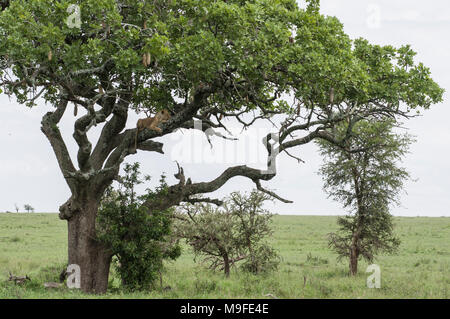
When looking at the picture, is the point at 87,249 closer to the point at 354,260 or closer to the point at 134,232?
the point at 134,232

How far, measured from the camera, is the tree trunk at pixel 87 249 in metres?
19.1

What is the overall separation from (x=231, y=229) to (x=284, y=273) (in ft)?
16.7

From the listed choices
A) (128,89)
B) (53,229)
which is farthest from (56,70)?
(53,229)

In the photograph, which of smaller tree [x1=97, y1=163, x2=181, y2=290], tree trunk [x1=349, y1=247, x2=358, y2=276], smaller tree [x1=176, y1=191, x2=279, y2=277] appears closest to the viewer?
smaller tree [x1=97, y1=163, x2=181, y2=290]

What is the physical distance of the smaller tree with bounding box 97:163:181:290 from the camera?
60.7ft

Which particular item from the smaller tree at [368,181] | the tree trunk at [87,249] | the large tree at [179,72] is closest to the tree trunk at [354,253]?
the smaller tree at [368,181]

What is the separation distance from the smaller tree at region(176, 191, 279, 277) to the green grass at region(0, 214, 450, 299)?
0.91m

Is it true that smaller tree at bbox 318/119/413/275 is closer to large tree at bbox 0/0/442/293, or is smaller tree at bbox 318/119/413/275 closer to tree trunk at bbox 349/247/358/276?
tree trunk at bbox 349/247/358/276

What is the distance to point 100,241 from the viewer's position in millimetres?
19094

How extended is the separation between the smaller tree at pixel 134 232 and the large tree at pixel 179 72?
1.90 feet

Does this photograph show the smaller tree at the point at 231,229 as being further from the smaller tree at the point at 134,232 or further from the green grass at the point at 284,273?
Answer: the smaller tree at the point at 134,232

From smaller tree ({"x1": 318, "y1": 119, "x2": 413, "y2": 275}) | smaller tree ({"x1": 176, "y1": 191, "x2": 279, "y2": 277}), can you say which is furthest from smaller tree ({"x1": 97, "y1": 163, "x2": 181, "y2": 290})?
smaller tree ({"x1": 318, "y1": 119, "x2": 413, "y2": 275})
